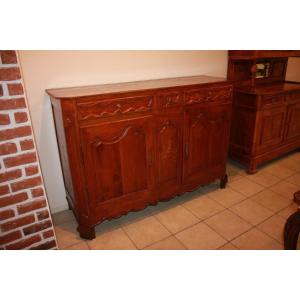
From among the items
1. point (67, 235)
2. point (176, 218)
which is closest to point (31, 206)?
point (67, 235)

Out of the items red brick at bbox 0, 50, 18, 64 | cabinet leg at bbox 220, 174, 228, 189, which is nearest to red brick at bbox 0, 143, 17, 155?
red brick at bbox 0, 50, 18, 64

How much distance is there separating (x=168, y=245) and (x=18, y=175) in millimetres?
1170

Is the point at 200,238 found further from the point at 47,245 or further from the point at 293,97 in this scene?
the point at 293,97

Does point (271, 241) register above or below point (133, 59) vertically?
below

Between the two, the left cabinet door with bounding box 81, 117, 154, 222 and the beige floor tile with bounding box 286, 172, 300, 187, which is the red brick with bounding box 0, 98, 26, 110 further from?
the beige floor tile with bounding box 286, 172, 300, 187

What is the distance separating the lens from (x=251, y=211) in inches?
87.0

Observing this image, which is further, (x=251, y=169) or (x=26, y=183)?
(x=251, y=169)

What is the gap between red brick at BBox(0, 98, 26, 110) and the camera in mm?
1121
